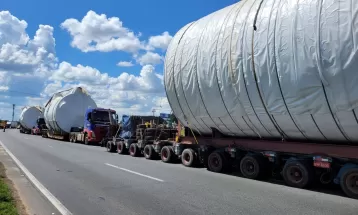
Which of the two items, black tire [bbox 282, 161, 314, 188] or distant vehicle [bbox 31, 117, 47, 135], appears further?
distant vehicle [bbox 31, 117, 47, 135]

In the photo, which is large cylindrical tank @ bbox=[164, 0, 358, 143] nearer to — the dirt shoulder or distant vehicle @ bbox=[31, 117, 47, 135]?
the dirt shoulder

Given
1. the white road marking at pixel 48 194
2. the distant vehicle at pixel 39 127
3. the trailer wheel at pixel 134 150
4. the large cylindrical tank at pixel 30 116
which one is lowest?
the white road marking at pixel 48 194

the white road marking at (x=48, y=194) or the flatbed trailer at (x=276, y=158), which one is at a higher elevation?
the flatbed trailer at (x=276, y=158)

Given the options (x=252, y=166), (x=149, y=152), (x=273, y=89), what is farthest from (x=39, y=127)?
(x=273, y=89)

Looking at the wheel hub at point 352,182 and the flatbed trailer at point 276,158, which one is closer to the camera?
the wheel hub at point 352,182

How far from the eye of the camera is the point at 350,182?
324 inches

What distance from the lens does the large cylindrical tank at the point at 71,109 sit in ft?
113

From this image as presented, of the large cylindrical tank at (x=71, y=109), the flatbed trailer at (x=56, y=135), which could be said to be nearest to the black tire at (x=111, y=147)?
the large cylindrical tank at (x=71, y=109)

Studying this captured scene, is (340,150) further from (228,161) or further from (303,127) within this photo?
(228,161)

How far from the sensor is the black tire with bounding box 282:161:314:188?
30.0 feet

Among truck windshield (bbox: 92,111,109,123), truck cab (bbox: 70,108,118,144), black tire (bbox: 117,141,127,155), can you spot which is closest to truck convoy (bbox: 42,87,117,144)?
truck cab (bbox: 70,108,118,144)

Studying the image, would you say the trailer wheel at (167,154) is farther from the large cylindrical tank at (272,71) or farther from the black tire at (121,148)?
the black tire at (121,148)

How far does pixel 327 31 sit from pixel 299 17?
36.1 inches

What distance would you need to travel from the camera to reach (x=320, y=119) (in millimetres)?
8641
